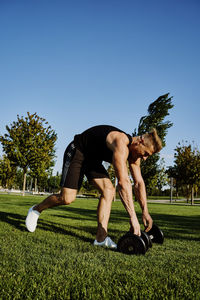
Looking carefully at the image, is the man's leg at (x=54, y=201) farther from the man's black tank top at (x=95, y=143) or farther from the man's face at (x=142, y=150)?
the man's face at (x=142, y=150)

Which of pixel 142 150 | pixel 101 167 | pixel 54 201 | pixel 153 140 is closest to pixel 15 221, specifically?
pixel 54 201

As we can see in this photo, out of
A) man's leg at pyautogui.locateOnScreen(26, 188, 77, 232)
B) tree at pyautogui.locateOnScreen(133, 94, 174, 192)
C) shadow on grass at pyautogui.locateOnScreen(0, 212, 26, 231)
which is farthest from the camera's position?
tree at pyautogui.locateOnScreen(133, 94, 174, 192)

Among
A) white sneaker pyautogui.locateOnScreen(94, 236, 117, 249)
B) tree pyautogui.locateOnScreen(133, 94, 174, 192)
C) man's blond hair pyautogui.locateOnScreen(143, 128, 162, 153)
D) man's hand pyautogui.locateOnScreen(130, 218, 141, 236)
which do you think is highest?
tree pyautogui.locateOnScreen(133, 94, 174, 192)

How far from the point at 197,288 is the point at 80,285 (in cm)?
95

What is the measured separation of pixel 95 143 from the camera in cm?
352

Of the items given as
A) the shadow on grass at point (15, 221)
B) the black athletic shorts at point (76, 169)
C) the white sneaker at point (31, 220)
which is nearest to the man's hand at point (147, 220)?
the black athletic shorts at point (76, 169)

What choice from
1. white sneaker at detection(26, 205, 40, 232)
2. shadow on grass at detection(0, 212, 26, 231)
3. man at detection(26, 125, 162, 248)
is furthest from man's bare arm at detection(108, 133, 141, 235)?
shadow on grass at detection(0, 212, 26, 231)

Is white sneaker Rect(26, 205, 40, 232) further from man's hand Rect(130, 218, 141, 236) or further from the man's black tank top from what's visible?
man's hand Rect(130, 218, 141, 236)

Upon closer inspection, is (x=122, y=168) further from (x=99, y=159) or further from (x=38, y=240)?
(x=38, y=240)

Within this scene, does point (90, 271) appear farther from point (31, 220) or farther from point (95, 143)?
point (31, 220)

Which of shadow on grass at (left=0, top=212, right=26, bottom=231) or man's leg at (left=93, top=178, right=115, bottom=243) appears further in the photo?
shadow on grass at (left=0, top=212, right=26, bottom=231)

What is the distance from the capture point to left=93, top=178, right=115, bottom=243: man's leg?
3.54m

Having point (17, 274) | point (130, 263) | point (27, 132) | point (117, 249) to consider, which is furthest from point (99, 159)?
point (27, 132)

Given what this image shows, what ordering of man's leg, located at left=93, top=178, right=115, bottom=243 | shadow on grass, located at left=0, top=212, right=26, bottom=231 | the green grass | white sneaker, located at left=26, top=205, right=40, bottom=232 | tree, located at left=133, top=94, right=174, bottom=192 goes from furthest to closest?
tree, located at left=133, top=94, right=174, bottom=192, shadow on grass, located at left=0, top=212, right=26, bottom=231, white sneaker, located at left=26, top=205, right=40, bottom=232, man's leg, located at left=93, top=178, right=115, bottom=243, the green grass
